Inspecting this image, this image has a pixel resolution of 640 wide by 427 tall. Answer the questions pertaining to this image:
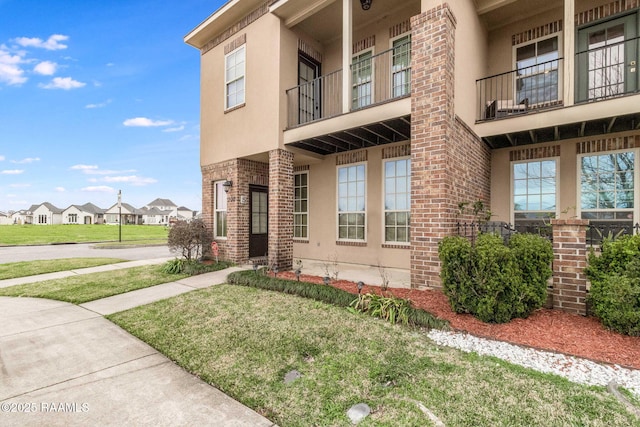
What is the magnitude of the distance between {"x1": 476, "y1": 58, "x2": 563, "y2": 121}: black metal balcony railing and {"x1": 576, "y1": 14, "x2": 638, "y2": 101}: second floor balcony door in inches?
18.6

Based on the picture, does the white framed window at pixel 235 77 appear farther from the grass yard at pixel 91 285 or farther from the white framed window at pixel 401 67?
the grass yard at pixel 91 285

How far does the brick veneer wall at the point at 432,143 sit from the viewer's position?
17.4 ft

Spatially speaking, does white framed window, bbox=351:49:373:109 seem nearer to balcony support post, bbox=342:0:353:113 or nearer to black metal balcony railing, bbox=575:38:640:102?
balcony support post, bbox=342:0:353:113

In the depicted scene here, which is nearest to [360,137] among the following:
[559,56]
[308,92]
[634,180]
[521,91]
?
[308,92]

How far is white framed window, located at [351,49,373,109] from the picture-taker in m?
8.62

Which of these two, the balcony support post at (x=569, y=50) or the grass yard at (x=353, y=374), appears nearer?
the grass yard at (x=353, y=374)

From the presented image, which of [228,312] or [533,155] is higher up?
[533,155]

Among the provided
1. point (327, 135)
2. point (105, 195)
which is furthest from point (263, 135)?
point (105, 195)

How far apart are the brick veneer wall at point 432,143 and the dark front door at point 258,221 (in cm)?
544

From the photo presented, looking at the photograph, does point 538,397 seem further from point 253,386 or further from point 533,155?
point 533,155

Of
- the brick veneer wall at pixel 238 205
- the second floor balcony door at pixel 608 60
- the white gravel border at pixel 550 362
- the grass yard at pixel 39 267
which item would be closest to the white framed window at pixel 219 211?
the brick veneer wall at pixel 238 205

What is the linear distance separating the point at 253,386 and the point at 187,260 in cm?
656

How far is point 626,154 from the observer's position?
632 centimetres

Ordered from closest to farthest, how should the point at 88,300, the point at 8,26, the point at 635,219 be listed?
the point at 88,300 < the point at 635,219 < the point at 8,26
